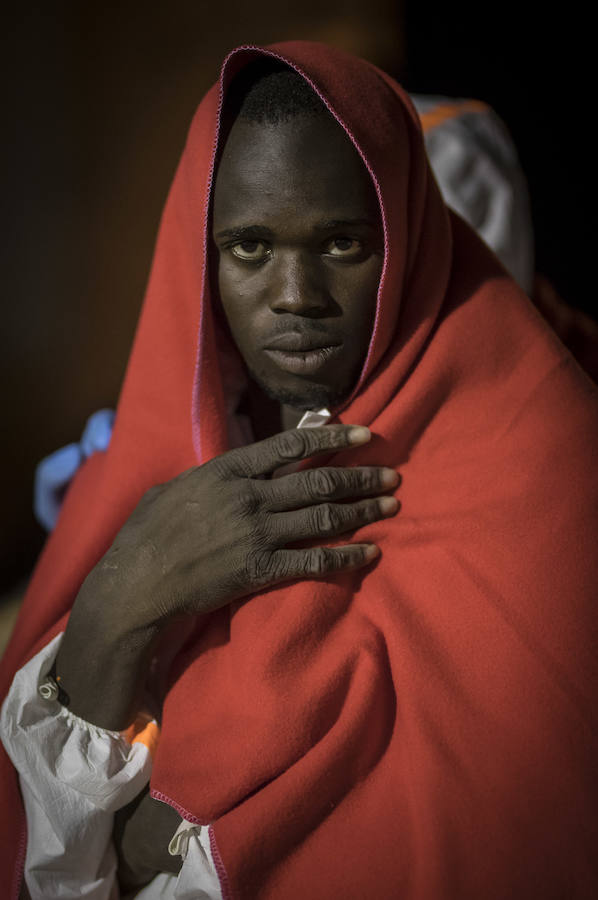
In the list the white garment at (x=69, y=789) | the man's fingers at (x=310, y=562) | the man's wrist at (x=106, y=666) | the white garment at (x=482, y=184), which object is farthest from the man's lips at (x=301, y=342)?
the white garment at (x=482, y=184)

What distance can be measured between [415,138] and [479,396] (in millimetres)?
355

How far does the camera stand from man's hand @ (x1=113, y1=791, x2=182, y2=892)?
86cm

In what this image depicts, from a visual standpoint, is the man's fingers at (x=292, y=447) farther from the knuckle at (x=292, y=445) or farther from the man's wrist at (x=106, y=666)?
the man's wrist at (x=106, y=666)

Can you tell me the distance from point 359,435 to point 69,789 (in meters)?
0.52

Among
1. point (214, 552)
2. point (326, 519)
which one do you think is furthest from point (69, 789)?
point (326, 519)

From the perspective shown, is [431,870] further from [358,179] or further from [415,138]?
[415,138]

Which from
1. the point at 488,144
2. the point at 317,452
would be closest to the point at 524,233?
the point at 488,144

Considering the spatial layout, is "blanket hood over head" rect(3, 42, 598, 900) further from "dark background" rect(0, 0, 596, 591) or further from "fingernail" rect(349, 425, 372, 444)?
"dark background" rect(0, 0, 596, 591)

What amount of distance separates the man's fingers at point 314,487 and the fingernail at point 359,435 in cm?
3

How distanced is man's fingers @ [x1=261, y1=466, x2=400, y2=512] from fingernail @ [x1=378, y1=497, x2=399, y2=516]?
2cm

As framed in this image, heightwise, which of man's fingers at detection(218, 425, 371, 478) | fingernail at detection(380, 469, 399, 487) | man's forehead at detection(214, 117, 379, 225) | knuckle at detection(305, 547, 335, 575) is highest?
man's forehead at detection(214, 117, 379, 225)

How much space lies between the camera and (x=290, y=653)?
810mm

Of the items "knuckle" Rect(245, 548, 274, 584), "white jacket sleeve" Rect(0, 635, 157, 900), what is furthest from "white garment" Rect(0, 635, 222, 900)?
"knuckle" Rect(245, 548, 274, 584)

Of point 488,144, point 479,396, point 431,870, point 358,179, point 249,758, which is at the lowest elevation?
point 431,870
